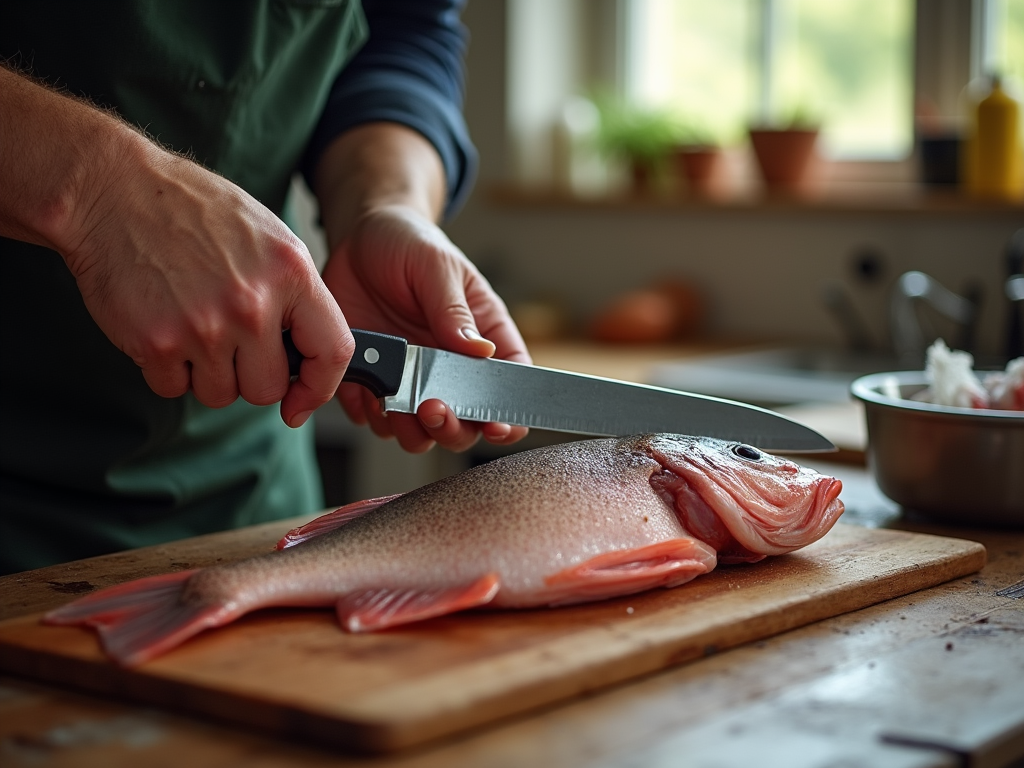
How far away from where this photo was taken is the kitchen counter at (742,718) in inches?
31.5

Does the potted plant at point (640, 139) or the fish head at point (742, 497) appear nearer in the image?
the fish head at point (742, 497)

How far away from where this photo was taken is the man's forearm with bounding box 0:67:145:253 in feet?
3.60

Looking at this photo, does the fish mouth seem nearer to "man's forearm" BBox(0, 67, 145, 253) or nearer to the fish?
the fish

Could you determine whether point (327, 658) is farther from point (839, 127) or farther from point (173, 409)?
point (839, 127)

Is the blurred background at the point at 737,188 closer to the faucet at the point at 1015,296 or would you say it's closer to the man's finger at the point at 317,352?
the faucet at the point at 1015,296

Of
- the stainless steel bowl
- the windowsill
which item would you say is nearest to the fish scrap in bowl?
the stainless steel bowl

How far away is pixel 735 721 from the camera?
2.79 ft

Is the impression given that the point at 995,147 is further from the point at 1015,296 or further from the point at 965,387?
the point at 965,387

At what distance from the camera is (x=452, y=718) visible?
0.82 metres

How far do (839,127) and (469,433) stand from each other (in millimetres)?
2403

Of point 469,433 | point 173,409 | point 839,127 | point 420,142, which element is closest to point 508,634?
point 469,433

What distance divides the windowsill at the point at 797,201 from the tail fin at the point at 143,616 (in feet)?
7.92

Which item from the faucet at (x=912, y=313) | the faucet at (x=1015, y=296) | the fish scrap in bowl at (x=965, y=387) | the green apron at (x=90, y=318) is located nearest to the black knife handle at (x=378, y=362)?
the green apron at (x=90, y=318)

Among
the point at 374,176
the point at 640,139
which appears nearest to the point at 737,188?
the point at 640,139
